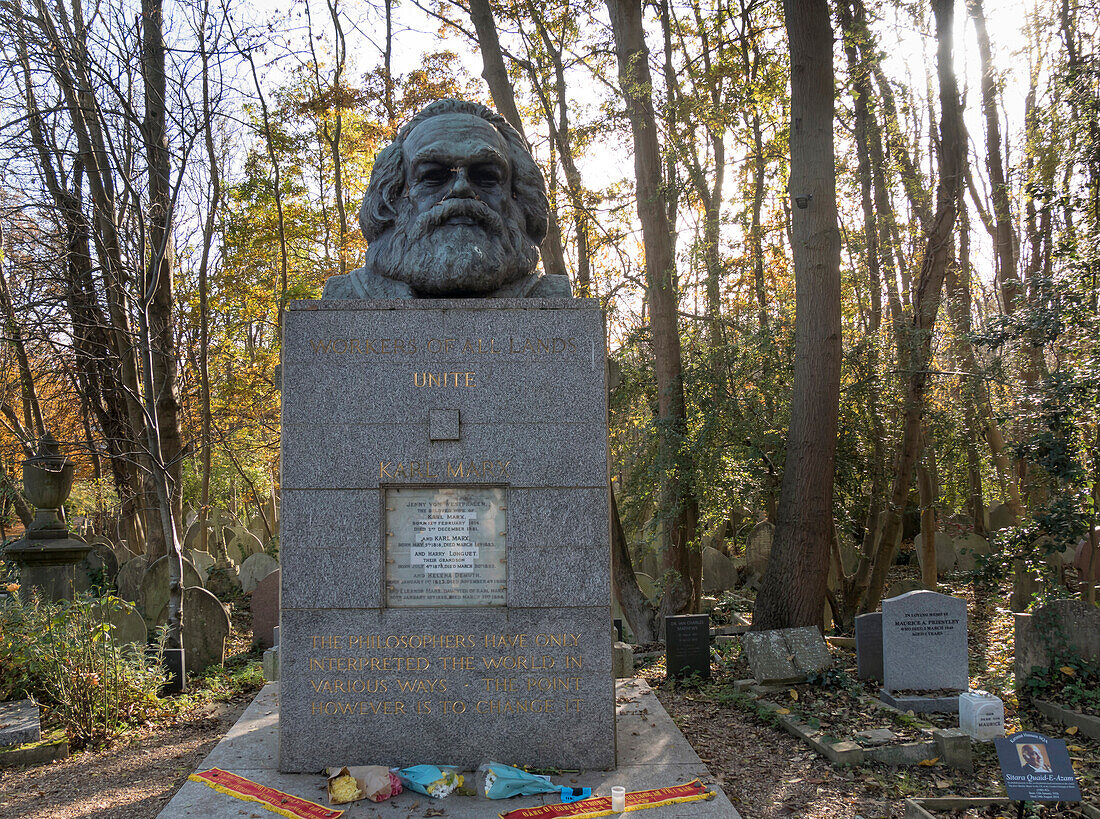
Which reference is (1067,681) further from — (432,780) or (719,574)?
(719,574)

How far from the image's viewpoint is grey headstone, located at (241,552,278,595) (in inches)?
516

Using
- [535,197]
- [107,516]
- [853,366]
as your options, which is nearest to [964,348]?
[853,366]

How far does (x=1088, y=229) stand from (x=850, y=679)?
5188mm

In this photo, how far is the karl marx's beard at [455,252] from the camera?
4.77m

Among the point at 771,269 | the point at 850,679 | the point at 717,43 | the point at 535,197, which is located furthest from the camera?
the point at 771,269

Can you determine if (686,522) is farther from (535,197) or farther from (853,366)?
(535,197)

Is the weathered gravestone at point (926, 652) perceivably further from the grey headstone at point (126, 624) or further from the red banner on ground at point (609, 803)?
the grey headstone at point (126, 624)

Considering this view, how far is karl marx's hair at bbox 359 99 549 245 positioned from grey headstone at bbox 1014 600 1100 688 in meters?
5.61

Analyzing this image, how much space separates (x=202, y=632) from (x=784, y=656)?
592cm

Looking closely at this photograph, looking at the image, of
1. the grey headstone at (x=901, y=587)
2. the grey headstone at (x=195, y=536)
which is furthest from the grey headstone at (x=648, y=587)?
the grey headstone at (x=195, y=536)

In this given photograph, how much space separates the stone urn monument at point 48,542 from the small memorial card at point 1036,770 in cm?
861

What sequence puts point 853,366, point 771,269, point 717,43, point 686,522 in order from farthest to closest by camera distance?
point 771,269
point 717,43
point 686,522
point 853,366

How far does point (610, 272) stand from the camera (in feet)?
52.1

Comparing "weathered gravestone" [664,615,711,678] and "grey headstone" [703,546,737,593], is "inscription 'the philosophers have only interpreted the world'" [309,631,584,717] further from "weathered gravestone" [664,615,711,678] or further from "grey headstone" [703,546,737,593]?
"grey headstone" [703,546,737,593]
